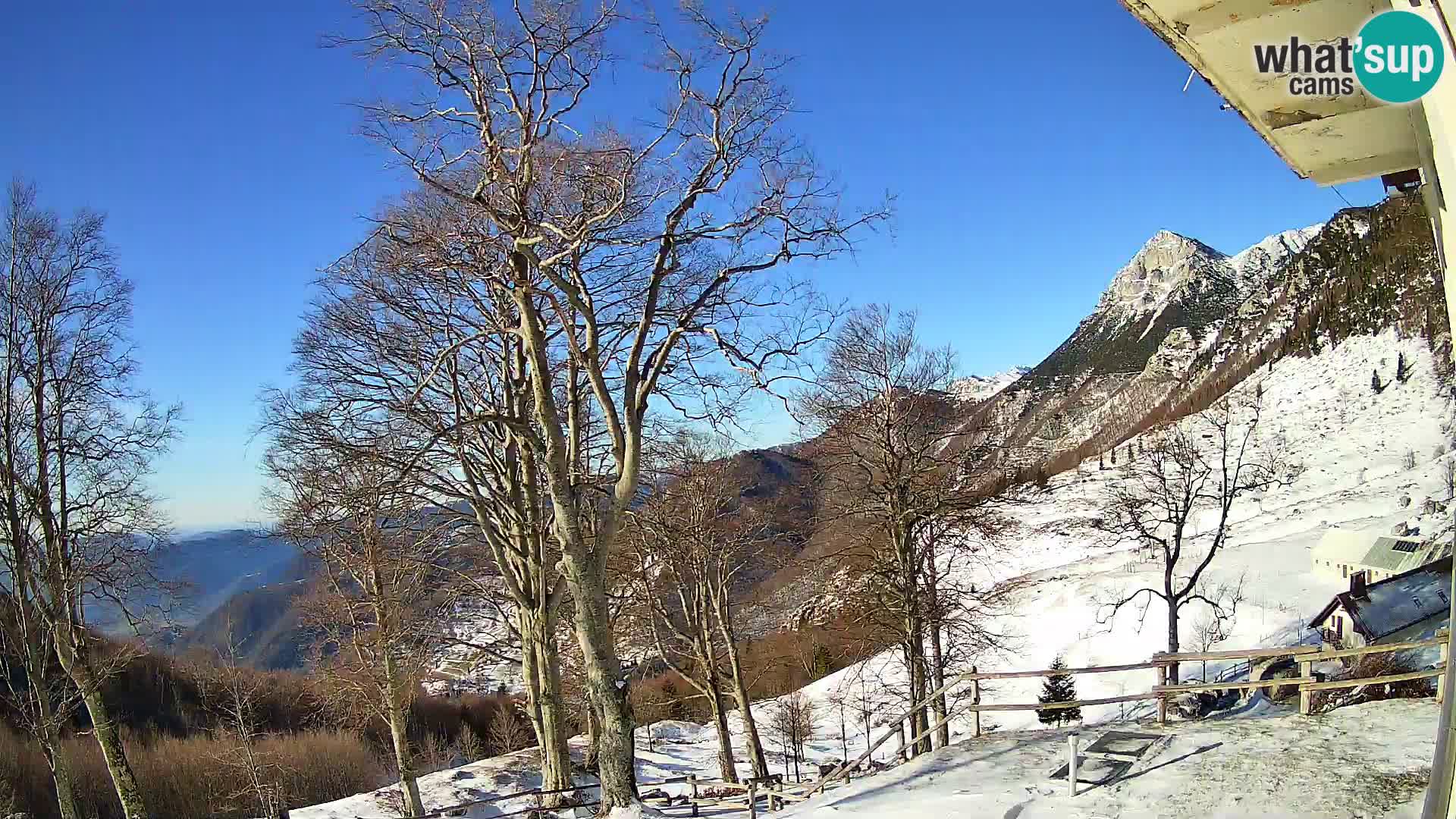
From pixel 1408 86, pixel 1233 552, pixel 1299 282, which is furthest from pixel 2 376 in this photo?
pixel 1299 282

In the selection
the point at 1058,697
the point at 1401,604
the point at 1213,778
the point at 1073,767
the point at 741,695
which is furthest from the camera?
the point at 1058,697

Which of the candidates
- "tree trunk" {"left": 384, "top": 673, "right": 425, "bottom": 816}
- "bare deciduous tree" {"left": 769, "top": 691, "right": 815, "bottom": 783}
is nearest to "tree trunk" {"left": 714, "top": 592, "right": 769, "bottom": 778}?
"tree trunk" {"left": 384, "top": 673, "right": 425, "bottom": 816}

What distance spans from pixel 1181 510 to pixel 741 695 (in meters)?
14.7

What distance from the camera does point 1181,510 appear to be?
2392 cm

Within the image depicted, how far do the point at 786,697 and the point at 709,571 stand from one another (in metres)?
19.3

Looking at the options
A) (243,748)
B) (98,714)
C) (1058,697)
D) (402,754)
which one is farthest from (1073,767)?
(243,748)

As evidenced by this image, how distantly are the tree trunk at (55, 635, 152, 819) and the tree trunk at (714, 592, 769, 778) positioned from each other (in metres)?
11.5

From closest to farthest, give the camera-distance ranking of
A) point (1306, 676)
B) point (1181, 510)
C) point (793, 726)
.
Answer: point (1306, 676)
point (1181, 510)
point (793, 726)

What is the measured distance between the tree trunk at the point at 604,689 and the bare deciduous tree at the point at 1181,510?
436 inches

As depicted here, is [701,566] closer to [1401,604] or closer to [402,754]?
[402,754]

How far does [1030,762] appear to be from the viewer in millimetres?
9477

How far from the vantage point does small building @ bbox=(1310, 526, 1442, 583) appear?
27859mm

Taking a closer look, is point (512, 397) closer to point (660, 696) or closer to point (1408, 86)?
point (1408, 86)

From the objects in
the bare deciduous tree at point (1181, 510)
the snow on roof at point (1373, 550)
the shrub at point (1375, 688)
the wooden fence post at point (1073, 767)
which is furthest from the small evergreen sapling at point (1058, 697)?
the wooden fence post at point (1073, 767)
